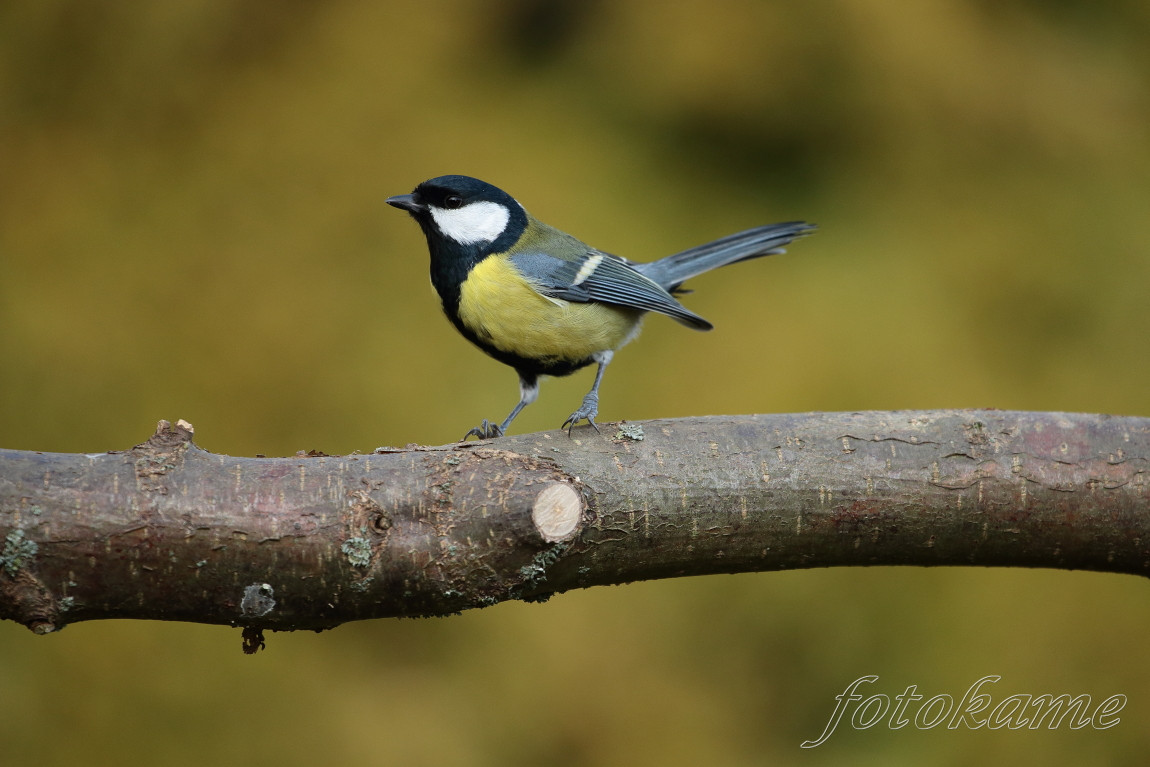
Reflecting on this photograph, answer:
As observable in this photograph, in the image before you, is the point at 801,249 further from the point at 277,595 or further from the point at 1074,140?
the point at 277,595

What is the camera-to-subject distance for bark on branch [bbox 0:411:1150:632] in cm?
117

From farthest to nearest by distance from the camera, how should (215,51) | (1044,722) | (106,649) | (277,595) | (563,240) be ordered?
1. (215,51)
2. (1044,722)
3. (106,649)
4. (563,240)
5. (277,595)

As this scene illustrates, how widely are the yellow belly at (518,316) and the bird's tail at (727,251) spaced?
1.49 ft

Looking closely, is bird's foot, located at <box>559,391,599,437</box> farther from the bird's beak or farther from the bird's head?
the bird's beak

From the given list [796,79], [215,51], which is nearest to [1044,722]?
[796,79]

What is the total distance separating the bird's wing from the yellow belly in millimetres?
27

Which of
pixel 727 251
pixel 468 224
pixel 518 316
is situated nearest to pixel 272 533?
pixel 518 316

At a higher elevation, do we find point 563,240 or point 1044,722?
point 563,240

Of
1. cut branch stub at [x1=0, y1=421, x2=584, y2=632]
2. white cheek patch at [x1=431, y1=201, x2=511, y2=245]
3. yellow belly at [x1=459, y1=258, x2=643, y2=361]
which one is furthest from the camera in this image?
white cheek patch at [x1=431, y1=201, x2=511, y2=245]

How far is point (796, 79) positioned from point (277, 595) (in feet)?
9.12

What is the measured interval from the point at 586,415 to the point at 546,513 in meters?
0.48

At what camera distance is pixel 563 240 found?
2246 millimetres

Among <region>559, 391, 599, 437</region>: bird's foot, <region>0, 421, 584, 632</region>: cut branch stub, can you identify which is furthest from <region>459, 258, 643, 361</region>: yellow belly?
<region>0, 421, 584, 632</region>: cut branch stub

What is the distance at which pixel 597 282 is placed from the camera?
2.13 metres
